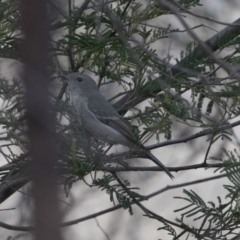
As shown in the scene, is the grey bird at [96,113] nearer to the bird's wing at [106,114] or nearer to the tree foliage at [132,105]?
the bird's wing at [106,114]

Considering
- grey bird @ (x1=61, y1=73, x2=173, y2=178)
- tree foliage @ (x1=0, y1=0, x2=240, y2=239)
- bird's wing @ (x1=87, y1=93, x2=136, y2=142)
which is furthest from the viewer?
grey bird @ (x1=61, y1=73, x2=173, y2=178)

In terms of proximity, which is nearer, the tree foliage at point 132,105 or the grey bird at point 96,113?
the tree foliage at point 132,105

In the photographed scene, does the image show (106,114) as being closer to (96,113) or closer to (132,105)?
(96,113)

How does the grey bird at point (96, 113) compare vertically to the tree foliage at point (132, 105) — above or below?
above

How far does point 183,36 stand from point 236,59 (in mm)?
1477

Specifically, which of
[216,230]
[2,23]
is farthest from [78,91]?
[216,230]

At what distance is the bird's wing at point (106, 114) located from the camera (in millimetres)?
3814

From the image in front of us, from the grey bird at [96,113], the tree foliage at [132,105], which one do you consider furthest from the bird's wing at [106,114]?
the tree foliage at [132,105]

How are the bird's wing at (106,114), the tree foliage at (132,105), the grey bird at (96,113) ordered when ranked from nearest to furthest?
the tree foliage at (132,105) < the bird's wing at (106,114) < the grey bird at (96,113)

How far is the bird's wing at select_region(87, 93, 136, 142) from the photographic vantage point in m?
3.81

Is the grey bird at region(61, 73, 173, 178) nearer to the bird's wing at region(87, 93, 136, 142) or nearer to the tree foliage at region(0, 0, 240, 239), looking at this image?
the bird's wing at region(87, 93, 136, 142)

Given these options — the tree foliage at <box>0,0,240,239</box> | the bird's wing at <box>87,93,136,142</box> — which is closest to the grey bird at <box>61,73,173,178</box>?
the bird's wing at <box>87,93,136,142</box>

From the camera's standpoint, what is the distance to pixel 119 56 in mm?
3064

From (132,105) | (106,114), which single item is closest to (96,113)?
(106,114)
